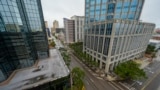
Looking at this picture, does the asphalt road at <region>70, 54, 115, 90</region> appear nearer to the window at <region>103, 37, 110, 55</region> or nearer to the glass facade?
the window at <region>103, 37, 110, 55</region>

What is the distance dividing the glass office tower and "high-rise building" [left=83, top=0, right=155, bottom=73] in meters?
26.9

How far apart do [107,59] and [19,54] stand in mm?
32127

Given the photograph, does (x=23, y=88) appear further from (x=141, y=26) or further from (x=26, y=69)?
(x=141, y=26)

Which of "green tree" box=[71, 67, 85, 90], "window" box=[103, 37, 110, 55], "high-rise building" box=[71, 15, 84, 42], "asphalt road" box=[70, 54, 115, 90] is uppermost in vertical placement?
"high-rise building" box=[71, 15, 84, 42]

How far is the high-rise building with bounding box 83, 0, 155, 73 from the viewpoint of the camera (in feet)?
97.2

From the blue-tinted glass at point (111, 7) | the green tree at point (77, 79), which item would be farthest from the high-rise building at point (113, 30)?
the green tree at point (77, 79)

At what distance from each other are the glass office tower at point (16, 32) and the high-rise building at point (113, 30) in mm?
26919

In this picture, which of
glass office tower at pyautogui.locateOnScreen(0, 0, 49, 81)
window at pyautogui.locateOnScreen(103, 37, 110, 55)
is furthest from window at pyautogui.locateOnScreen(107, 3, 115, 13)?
glass office tower at pyautogui.locateOnScreen(0, 0, 49, 81)

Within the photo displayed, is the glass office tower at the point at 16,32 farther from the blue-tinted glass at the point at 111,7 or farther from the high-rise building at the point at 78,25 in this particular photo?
the high-rise building at the point at 78,25

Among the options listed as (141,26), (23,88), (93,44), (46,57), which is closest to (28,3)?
(46,57)

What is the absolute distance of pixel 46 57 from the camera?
3334cm

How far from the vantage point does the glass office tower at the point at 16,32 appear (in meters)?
19.4

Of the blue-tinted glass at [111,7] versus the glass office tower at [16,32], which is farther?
the blue-tinted glass at [111,7]

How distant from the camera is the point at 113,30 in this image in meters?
27.8
